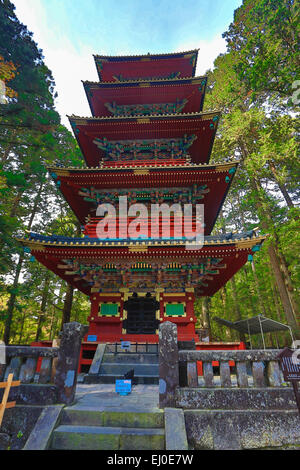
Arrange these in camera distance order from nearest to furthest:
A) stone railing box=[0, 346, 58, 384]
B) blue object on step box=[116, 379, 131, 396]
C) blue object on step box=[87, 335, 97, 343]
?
stone railing box=[0, 346, 58, 384]
blue object on step box=[116, 379, 131, 396]
blue object on step box=[87, 335, 97, 343]

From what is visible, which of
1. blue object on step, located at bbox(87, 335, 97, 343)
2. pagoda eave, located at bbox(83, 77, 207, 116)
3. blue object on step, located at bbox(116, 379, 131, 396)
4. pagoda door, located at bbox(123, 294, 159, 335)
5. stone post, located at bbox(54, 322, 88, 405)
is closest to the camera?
stone post, located at bbox(54, 322, 88, 405)

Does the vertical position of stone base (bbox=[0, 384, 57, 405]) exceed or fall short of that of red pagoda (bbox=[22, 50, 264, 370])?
it falls short

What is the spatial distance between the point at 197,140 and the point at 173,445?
14.7 meters

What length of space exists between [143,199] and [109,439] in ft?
35.4

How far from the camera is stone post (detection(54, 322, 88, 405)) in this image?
448 cm

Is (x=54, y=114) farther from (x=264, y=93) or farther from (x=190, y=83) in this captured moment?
(x=264, y=93)

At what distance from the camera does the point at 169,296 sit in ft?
38.4

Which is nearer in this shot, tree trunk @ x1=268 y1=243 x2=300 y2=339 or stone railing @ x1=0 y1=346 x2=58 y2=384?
stone railing @ x1=0 y1=346 x2=58 y2=384

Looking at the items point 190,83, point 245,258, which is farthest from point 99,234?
point 190,83

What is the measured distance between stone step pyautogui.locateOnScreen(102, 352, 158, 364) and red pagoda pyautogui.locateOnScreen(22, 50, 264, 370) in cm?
129

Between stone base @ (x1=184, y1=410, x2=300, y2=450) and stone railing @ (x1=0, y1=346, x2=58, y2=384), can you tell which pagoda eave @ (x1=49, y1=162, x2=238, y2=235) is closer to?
stone railing @ (x1=0, y1=346, x2=58, y2=384)

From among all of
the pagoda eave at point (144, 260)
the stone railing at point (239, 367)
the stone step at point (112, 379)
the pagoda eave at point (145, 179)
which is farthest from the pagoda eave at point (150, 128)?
the stone step at point (112, 379)

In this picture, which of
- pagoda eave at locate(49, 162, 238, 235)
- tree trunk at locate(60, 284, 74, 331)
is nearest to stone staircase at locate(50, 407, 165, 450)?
pagoda eave at locate(49, 162, 238, 235)

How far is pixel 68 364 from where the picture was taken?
462cm
